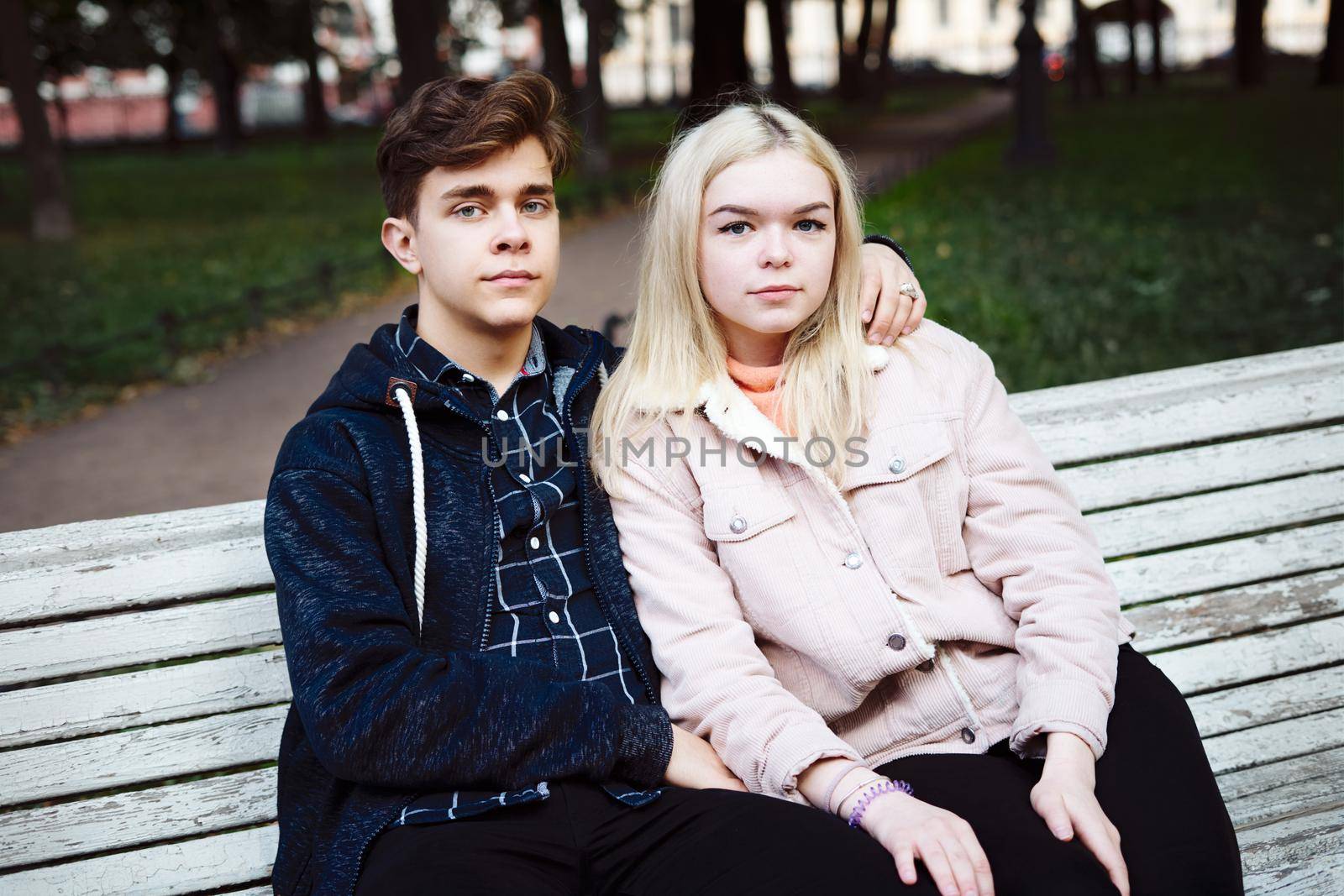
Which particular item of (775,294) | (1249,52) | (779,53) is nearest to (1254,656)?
(775,294)

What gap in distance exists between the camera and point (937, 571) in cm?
273

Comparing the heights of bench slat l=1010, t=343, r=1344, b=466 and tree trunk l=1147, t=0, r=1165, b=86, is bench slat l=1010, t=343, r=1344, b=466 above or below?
above

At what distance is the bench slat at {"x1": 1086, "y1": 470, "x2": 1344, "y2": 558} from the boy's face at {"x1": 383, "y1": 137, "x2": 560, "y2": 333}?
5.23ft

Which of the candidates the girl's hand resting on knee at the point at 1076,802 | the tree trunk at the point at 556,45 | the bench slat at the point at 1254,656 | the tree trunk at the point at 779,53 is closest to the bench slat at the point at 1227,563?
the bench slat at the point at 1254,656

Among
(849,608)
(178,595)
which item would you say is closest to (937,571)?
(849,608)

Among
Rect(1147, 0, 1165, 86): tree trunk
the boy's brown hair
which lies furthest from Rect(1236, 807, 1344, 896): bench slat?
Rect(1147, 0, 1165, 86): tree trunk

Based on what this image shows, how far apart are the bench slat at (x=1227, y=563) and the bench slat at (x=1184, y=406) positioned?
28 cm

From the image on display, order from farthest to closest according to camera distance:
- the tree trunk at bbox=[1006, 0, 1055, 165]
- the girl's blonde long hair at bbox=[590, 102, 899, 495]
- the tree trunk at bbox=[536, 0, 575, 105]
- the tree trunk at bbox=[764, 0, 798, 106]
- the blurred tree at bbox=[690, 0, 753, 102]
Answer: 1. the tree trunk at bbox=[764, 0, 798, 106]
2. the tree trunk at bbox=[536, 0, 575, 105]
3. the blurred tree at bbox=[690, 0, 753, 102]
4. the tree trunk at bbox=[1006, 0, 1055, 165]
5. the girl's blonde long hair at bbox=[590, 102, 899, 495]

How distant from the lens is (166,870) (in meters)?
2.73

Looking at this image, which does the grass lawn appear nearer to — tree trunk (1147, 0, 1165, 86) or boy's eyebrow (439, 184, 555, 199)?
boy's eyebrow (439, 184, 555, 199)

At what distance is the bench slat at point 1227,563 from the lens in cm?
329

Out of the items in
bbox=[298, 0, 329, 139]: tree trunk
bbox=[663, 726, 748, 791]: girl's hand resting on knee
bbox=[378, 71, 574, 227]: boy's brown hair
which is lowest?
bbox=[298, 0, 329, 139]: tree trunk

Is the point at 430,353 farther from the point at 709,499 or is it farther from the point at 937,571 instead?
the point at 937,571

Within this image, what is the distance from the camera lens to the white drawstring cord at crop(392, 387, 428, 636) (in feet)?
8.30
